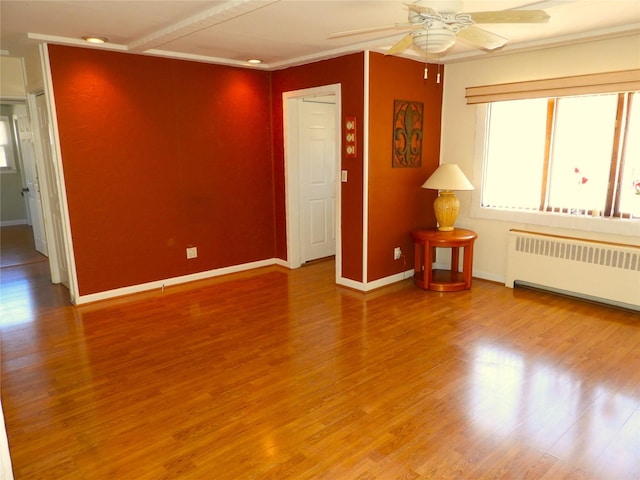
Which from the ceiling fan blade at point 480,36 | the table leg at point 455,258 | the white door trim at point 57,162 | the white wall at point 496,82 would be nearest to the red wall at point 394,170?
the white wall at point 496,82

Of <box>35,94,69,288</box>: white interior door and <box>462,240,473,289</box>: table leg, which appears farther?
<box>462,240,473,289</box>: table leg

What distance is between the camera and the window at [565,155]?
12.5 feet

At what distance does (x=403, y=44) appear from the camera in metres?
2.60

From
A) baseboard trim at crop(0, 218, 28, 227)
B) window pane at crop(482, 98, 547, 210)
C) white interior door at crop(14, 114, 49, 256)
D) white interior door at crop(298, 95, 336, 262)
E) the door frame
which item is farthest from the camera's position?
baseboard trim at crop(0, 218, 28, 227)

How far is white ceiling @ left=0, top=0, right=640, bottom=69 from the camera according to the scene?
2846 millimetres

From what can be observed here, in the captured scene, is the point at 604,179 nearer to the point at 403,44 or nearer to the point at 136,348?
the point at 403,44

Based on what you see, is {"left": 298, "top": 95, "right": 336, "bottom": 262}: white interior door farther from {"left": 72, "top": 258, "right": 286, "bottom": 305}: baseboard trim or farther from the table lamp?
the table lamp

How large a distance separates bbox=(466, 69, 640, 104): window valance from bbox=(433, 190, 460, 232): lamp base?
3.37ft

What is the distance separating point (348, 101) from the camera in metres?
4.28

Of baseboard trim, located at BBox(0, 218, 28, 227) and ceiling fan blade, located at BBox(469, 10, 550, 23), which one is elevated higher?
ceiling fan blade, located at BBox(469, 10, 550, 23)

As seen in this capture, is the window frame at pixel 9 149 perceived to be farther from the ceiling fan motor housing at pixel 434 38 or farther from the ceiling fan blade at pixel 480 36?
the ceiling fan blade at pixel 480 36

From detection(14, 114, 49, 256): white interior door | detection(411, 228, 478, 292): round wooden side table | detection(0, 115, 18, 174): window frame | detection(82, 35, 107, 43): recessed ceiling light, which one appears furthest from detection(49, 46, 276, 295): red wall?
detection(0, 115, 18, 174): window frame

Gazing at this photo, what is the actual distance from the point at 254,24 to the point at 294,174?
2.13 metres

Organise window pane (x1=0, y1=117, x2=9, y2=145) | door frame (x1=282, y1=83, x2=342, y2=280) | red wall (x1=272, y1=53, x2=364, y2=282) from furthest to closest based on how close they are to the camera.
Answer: window pane (x1=0, y1=117, x2=9, y2=145), door frame (x1=282, y1=83, x2=342, y2=280), red wall (x1=272, y1=53, x2=364, y2=282)
